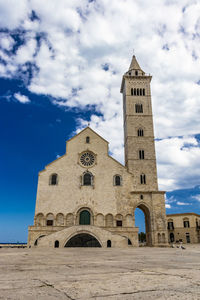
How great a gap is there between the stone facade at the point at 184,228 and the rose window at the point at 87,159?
29.4m

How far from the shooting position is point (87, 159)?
115ft

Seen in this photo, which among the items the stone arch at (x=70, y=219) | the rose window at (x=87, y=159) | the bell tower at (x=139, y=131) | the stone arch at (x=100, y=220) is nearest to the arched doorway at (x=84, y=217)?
the stone arch at (x=70, y=219)

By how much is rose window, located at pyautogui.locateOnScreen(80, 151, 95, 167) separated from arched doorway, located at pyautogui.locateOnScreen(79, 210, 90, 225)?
265 inches

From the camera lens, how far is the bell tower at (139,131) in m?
37.4

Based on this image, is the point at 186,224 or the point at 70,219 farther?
the point at 186,224

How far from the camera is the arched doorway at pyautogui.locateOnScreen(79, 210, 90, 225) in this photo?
104 feet

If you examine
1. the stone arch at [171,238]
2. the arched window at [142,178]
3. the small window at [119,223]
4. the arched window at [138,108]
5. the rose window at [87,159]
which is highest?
the arched window at [138,108]

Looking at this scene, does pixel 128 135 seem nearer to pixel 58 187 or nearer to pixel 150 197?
pixel 150 197

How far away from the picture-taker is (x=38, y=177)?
3334 cm

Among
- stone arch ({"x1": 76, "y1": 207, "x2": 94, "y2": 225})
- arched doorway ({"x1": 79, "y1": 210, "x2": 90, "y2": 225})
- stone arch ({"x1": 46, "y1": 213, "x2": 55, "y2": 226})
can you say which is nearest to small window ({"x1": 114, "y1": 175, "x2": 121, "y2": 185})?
stone arch ({"x1": 76, "y1": 207, "x2": 94, "y2": 225})

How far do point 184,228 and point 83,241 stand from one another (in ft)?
105

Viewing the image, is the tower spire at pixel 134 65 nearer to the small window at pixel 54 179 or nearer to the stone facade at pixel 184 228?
the small window at pixel 54 179

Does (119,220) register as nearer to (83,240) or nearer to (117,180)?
(117,180)

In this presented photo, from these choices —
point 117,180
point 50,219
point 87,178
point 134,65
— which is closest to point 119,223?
point 117,180
